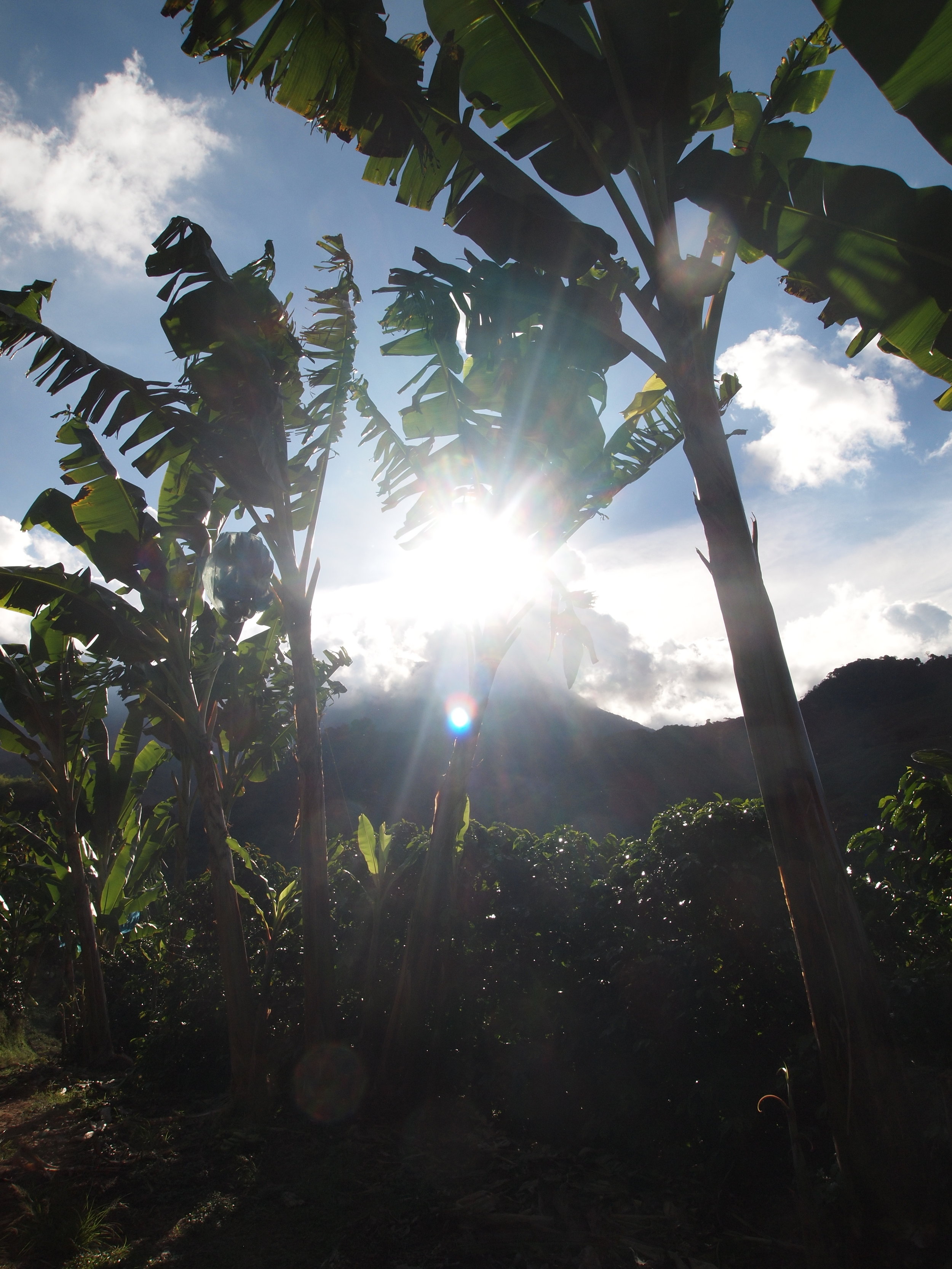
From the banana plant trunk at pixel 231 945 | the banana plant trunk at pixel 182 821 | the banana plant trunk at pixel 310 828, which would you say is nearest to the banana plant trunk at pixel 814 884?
the banana plant trunk at pixel 310 828

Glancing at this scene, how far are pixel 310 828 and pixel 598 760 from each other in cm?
2484

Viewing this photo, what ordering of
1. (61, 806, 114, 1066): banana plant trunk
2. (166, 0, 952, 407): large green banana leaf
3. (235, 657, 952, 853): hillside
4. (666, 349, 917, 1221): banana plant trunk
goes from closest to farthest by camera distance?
(666, 349, 917, 1221): banana plant trunk → (166, 0, 952, 407): large green banana leaf → (61, 806, 114, 1066): banana plant trunk → (235, 657, 952, 853): hillside

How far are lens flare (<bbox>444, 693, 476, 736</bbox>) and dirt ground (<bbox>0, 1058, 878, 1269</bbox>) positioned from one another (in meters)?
2.88

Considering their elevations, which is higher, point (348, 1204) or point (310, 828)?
point (310, 828)

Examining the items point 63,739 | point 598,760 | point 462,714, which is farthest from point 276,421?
point 598,760

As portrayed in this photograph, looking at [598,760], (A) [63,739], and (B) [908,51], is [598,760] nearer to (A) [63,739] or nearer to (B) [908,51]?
(A) [63,739]

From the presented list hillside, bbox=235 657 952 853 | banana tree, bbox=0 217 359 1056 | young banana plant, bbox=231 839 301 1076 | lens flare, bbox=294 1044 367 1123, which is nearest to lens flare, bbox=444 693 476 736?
banana tree, bbox=0 217 359 1056

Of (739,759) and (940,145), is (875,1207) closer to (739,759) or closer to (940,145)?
(940,145)

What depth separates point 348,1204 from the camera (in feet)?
11.6

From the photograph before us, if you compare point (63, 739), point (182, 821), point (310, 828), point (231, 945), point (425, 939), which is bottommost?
point (425, 939)

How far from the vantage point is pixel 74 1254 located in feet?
9.30

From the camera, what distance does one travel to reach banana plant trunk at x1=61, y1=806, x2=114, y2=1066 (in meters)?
7.05

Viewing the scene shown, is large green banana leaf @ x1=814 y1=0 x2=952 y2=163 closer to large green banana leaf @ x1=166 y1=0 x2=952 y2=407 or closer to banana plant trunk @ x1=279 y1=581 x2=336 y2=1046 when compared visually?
large green banana leaf @ x1=166 y1=0 x2=952 y2=407

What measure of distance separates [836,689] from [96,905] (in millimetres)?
26927
